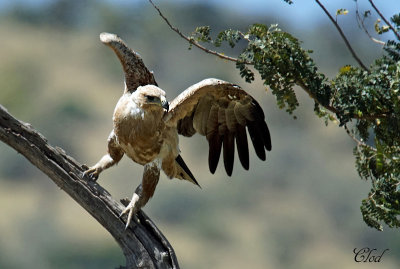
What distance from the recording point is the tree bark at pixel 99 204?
7.95 metres

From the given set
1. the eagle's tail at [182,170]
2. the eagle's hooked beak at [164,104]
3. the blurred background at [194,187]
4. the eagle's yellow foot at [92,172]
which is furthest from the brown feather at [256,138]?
the blurred background at [194,187]

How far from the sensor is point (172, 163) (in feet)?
29.8

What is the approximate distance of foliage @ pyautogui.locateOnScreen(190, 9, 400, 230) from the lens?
8203mm

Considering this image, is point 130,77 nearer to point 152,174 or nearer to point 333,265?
point 152,174

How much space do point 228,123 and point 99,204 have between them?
6.57 ft

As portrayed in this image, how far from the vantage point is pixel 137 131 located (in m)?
8.70

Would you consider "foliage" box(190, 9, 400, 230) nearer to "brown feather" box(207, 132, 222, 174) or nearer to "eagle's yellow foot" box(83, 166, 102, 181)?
"brown feather" box(207, 132, 222, 174)

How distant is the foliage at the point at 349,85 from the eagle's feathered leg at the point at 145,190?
1317 millimetres

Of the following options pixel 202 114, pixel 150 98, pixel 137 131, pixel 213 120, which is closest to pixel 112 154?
pixel 137 131

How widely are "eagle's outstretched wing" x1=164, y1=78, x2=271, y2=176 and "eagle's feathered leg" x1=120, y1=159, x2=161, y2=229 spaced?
55cm

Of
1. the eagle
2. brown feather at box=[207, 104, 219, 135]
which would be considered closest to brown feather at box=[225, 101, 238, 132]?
the eagle

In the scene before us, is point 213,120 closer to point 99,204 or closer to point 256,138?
point 256,138

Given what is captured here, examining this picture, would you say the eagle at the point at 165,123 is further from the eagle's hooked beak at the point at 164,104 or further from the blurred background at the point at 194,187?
the blurred background at the point at 194,187

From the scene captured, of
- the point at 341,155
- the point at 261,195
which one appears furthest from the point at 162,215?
the point at 341,155
